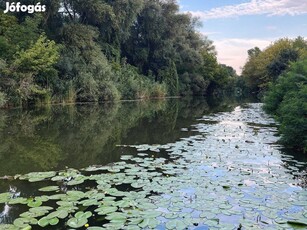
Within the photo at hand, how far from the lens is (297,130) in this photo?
24.0 feet

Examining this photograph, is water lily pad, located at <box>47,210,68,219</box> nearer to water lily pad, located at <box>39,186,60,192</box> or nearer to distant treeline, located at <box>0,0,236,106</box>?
water lily pad, located at <box>39,186,60,192</box>

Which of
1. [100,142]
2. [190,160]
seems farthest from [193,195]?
[100,142]

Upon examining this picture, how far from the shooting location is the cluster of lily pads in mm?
3320

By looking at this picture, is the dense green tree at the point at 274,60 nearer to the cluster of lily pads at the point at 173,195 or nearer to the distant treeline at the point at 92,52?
the distant treeline at the point at 92,52

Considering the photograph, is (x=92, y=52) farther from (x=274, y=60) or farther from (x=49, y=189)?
(x=49, y=189)

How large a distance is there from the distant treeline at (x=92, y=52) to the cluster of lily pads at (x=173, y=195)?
11896 mm

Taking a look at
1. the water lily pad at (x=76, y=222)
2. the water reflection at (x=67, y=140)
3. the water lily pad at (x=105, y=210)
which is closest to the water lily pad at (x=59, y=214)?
the water lily pad at (x=76, y=222)

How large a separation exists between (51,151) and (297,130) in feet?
18.6

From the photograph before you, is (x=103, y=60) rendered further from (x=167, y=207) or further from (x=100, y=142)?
(x=167, y=207)

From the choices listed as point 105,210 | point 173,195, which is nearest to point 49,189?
point 105,210

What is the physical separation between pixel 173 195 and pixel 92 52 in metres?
20.5

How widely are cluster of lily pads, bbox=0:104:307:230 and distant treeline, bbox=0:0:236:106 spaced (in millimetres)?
11896

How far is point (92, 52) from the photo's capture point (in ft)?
76.4

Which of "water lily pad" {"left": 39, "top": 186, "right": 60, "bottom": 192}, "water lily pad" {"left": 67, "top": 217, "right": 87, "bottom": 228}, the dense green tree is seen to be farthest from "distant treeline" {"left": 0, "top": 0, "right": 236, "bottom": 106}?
"water lily pad" {"left": 67, "top": 217, "right": 87, "bottom": 228}
